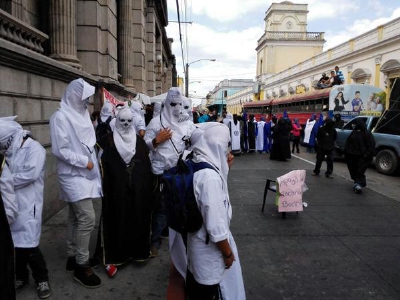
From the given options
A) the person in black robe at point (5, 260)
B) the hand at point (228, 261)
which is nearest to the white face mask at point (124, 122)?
the person in black robe at point (5, 260)

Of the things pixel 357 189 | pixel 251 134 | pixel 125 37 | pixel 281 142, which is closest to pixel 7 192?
pixel 357 189

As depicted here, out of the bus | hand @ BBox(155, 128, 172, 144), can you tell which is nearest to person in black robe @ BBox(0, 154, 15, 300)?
hand @ BBox(155, 128, 172, 144)

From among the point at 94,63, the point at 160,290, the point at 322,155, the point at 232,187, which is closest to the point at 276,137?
the point at 322,155

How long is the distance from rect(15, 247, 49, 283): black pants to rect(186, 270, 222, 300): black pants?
5.19 feet

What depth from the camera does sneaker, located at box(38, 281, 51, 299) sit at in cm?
337

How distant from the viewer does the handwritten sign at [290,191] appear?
19.6 feet

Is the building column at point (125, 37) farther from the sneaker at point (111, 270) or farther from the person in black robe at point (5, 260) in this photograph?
the person in black robe at point (5, 260)

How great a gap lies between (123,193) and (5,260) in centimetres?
152

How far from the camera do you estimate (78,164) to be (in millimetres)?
3455

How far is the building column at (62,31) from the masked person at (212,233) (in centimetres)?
570

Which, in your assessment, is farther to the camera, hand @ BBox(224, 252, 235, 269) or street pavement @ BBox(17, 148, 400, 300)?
street pavement @ BBox(17, 148, 400, 300)

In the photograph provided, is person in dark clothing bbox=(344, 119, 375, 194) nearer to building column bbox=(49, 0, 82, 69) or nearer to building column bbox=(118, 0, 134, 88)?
building column bbox=(49, 0, 82, 69)

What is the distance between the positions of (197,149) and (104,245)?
205cm

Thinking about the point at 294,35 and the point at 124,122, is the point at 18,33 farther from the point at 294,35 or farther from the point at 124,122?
the point at 294,35
